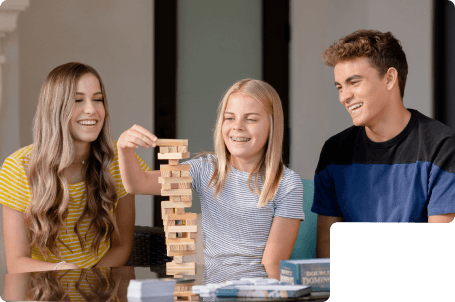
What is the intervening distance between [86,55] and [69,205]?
1.88 m

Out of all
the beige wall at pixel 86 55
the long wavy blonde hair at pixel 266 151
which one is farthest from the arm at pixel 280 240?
the beige wall at pixel 86 55

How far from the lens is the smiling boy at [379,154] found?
7.43ft

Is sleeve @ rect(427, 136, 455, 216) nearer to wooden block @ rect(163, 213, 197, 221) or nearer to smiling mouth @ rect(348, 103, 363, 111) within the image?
smiling mouth @ rect(348, 103, 363, 111)

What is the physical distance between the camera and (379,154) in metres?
2.39

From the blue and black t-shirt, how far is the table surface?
2.96 feet

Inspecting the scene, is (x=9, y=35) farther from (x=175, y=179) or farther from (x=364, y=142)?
(x=364, y=142)

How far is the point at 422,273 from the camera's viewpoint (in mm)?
1111

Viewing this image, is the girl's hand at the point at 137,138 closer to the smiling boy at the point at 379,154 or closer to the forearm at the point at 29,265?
the forearm at the point at 29,265

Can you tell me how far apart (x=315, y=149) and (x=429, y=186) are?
2030 mm

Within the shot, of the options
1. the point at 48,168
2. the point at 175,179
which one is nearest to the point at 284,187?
the point at 175,179

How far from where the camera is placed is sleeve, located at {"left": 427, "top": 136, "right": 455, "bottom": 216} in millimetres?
2207

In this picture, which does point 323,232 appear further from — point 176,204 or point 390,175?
point 176,204

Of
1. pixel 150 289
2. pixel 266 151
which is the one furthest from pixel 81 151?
pixel 150 289

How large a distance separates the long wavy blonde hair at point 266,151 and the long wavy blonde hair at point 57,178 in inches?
20.7
